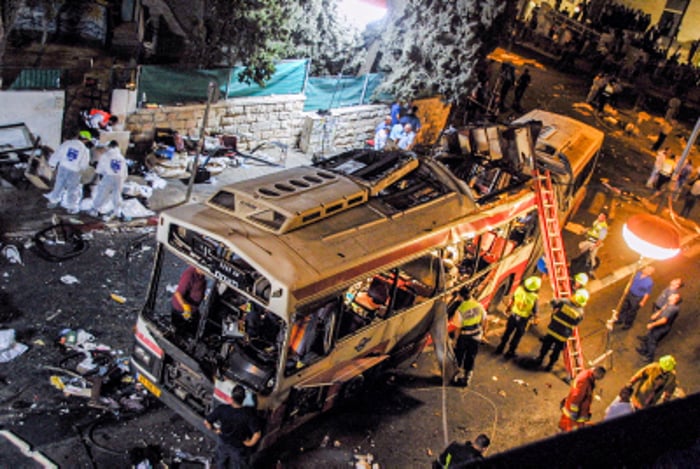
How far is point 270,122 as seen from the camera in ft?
52.0

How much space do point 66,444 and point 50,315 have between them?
8.00 ft

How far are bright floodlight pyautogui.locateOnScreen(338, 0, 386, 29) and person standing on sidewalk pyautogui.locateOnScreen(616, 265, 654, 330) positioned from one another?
429 inches

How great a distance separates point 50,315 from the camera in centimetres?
844

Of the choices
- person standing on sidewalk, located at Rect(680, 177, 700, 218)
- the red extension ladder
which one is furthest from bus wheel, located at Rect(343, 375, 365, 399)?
person standing on sidewalk, located at Rect(680, 177, 700, 218)

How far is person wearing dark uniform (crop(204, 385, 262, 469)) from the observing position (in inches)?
237

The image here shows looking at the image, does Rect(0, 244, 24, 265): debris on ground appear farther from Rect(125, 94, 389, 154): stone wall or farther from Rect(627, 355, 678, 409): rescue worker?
Rect(627, 355, 678, 409): rescue worker

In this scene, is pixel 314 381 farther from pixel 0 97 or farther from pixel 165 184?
pixel 0 97

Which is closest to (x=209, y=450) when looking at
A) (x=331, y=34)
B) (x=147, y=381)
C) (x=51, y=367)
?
(x=147, y=381)

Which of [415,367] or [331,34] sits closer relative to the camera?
[415,367]

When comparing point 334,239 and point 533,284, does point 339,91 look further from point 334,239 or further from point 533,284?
point 334,239

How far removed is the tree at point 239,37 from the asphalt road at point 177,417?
586 centimetres

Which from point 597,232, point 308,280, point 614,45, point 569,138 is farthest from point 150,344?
point 614,45

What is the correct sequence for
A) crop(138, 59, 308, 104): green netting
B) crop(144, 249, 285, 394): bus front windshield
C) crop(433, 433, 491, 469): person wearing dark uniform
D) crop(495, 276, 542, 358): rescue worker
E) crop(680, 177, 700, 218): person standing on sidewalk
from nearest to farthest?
1. crop(433, 433, 491, 469): person wearing dark uniform
2. crop(144, 249, 285, 394): bus front windshield
3. crop(495, 276, 542, 358): rescue worker
4. crop(138, 59, 308, 104): green netting
5. crop(680, 177, 700, 218): person standing on sidewalk

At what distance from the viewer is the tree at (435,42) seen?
18328mm
